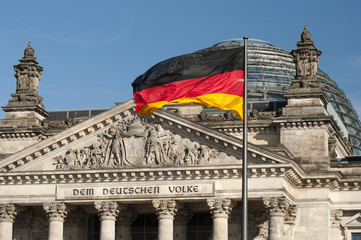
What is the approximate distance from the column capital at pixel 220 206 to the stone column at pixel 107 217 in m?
7.00

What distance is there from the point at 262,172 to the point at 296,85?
33.2ft

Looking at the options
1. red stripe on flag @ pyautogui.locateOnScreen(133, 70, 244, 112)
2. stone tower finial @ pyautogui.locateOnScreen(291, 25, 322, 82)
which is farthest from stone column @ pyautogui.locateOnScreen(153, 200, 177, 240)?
stone tower finial @ pyautogui.locateOnScreen(291, 25, 322, 82)

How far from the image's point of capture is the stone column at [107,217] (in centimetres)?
6569

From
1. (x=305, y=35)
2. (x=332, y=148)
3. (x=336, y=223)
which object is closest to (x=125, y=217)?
(x=336, y=223)

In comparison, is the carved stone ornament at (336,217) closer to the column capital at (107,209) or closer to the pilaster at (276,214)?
the pilaster at (276,214)

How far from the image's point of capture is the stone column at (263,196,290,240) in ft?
206

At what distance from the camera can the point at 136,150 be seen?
66438 mm

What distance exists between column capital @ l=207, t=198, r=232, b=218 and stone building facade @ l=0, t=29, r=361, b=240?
0.24ft

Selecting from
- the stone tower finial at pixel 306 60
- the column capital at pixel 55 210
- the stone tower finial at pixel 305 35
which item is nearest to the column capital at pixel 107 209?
the column capital at pixel 55 210

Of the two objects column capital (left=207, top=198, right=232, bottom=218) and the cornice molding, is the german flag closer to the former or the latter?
the cornice molding

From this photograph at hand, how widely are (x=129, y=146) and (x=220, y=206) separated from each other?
8050mm

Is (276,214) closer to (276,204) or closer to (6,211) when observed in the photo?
(276,204)

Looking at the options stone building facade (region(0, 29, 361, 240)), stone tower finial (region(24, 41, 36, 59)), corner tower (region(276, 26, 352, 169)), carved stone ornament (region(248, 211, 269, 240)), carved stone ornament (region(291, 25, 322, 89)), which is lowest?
carved stone ornament (region(248, 211, 269, 240))

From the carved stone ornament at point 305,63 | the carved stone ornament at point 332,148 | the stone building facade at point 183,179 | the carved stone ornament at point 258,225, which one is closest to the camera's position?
the stone building facade at point 183,179
